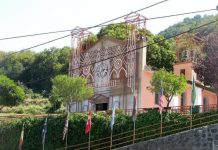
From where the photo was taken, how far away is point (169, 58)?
47.0 m

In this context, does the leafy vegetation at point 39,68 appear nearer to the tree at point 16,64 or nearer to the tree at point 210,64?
the tree at point 16,64

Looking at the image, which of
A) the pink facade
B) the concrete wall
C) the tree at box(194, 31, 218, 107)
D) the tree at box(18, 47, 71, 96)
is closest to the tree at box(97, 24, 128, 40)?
the pink facade

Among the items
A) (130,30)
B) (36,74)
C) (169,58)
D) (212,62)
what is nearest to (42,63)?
(36,74)

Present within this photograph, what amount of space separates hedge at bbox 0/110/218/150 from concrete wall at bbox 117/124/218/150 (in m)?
2.00

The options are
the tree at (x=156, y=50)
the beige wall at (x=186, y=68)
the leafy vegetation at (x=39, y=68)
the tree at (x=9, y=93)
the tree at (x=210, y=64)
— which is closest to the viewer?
the tree at (x=210, y=64)

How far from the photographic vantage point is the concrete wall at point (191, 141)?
1809 centimetres

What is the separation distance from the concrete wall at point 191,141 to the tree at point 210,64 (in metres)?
11.8

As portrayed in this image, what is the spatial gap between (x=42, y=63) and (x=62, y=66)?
8005mm

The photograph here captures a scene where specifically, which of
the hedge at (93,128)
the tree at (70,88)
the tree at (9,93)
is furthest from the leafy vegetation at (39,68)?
the hedge at (93,128)

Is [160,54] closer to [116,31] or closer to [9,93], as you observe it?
[116,31]

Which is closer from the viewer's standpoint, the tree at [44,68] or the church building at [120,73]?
the church building at [120,73]

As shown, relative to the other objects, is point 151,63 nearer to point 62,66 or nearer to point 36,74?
point 62,66

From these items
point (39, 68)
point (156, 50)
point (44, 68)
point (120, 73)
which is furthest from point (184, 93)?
point (39, 68)

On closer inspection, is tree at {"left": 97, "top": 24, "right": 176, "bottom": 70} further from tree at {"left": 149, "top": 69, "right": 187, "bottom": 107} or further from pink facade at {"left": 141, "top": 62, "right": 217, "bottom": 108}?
tree at {"left": 149, "top": 69, "right": 187, "bottom": 107}
